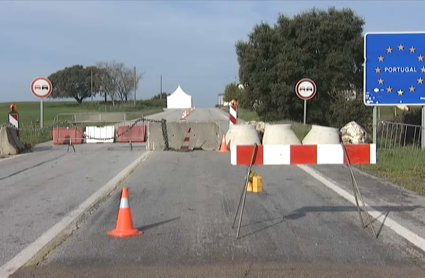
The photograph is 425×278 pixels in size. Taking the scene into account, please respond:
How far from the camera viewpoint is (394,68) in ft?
50.2

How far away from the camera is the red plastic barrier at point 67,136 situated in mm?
21484

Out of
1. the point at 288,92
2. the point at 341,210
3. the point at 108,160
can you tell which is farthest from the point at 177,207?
the point at 288,92

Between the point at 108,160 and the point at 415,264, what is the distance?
1177 centimetres

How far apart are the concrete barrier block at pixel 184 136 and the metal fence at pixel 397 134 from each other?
230 inches

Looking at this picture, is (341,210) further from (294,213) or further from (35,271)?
(35,271)

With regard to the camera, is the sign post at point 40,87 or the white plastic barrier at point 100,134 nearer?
the sign post at point 40,87

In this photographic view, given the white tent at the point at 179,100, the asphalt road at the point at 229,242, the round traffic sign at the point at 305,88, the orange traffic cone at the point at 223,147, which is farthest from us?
the white tent at the point at 179,100

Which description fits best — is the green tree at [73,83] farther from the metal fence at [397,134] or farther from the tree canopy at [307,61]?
the metal fence at [397,134]

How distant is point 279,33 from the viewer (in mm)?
32906

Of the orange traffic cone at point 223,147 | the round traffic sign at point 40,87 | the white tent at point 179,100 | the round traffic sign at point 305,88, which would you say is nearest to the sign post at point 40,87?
the round traffic sign at point 40,87

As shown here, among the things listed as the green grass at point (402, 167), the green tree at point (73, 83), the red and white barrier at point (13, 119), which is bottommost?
the green grass at point (402, 167)

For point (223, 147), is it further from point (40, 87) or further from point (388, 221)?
point (388, 221)

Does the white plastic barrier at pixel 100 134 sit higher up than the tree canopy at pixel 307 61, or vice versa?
the tree canopy at pixel 307 61

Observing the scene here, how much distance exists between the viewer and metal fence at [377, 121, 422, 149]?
19109mm
